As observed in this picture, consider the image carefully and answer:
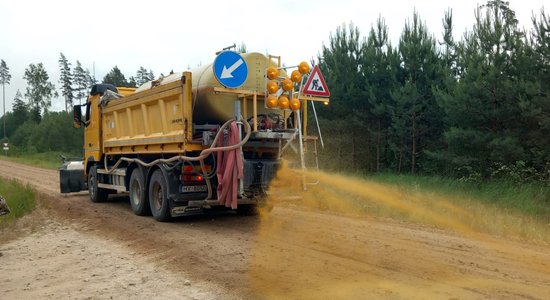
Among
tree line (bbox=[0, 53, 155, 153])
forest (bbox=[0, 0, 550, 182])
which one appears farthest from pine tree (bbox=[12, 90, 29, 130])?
forest (bbox=[0, 0, 550, 182])

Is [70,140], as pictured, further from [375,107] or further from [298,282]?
[298,282]

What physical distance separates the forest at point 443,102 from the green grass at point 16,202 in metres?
11.1

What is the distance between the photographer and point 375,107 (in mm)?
20000

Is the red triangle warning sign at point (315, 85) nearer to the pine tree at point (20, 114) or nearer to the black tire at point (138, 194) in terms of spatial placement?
the black tire at point (138, 194)

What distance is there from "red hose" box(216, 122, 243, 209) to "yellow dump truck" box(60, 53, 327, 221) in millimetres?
16

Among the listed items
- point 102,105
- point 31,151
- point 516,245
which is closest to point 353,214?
point 516,245

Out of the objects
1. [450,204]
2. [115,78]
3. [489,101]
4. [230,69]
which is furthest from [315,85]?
[115,78]

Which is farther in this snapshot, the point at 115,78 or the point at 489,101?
the point at 115,78

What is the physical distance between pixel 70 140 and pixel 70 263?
50452 millimetres

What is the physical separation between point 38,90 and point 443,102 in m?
81.7

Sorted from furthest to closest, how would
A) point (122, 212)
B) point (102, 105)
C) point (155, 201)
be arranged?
point (102, 105)
point (122, 212)
point (155, 201)

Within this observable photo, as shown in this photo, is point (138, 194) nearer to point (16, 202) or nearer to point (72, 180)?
point (16, 202)

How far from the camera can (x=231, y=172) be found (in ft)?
25.1

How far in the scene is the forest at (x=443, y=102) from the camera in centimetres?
1415
